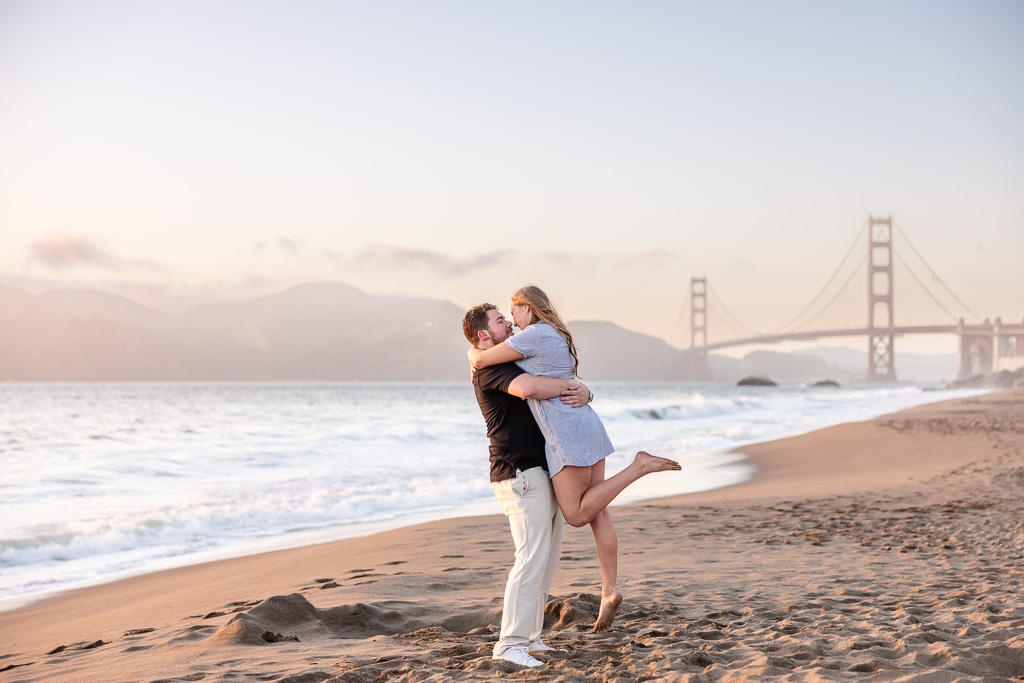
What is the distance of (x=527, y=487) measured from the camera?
2.54 metres

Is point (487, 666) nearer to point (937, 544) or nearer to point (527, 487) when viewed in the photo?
point (527, 487)

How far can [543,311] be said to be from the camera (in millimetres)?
2582

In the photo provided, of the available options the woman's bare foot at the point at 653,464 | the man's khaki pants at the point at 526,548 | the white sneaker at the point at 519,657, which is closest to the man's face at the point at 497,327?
the man's khaki pants at the point at 526,548

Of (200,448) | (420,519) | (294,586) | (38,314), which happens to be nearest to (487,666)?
(294,586)

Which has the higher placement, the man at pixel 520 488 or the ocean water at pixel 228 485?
the man at pixel 520 488

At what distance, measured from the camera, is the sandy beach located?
2.52 m

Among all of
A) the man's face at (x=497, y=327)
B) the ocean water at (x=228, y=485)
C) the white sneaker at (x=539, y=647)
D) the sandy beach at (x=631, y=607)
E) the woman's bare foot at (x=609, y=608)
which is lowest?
the ocean water at (x=228, y=485)

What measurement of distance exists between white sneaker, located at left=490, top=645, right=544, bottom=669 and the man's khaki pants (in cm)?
2

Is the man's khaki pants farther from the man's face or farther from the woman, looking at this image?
the man's face

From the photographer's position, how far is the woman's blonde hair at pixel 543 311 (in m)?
2.58

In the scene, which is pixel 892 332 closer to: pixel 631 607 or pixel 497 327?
pixel 631 607

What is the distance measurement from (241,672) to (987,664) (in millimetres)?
2421

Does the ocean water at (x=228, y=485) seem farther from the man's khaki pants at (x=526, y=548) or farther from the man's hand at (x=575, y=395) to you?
the man's hand at (x=575, y=395)

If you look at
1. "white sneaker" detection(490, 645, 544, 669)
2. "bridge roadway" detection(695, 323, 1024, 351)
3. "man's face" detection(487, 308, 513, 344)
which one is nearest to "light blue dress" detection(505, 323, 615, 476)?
"man's face" detection(487, 308, 513, 344)
